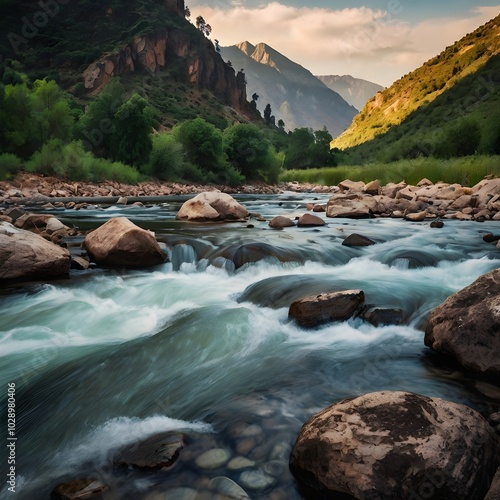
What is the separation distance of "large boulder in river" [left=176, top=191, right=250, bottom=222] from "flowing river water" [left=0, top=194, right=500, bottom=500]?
14.7 feet


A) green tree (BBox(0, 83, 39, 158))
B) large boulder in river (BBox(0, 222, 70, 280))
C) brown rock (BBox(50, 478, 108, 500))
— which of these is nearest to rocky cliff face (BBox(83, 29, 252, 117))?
green tree (BBox(0, 83, 39, 158))

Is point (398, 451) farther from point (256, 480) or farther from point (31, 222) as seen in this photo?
point (31, 222)

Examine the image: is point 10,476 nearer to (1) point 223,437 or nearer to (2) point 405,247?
(1) point 223,437

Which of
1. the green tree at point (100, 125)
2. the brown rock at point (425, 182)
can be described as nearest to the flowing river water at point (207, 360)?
the brown rock at point (425, 182)

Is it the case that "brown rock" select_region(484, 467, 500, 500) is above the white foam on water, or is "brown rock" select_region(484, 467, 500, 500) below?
above

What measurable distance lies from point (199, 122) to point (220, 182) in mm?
7223

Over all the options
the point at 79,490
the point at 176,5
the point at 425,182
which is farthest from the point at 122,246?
the point at 176,5

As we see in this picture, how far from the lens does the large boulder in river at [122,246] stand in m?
7.04

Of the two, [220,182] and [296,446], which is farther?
[220,182]

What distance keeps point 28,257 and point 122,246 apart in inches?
58.5

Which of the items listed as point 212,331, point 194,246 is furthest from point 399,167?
point 212,331

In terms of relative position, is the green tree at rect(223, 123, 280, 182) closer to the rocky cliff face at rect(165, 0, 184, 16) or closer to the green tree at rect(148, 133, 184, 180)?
the green tree at rect(148, 133, 184, 180)

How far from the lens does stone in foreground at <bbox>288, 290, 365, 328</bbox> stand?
4750 mm

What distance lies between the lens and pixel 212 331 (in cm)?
485
